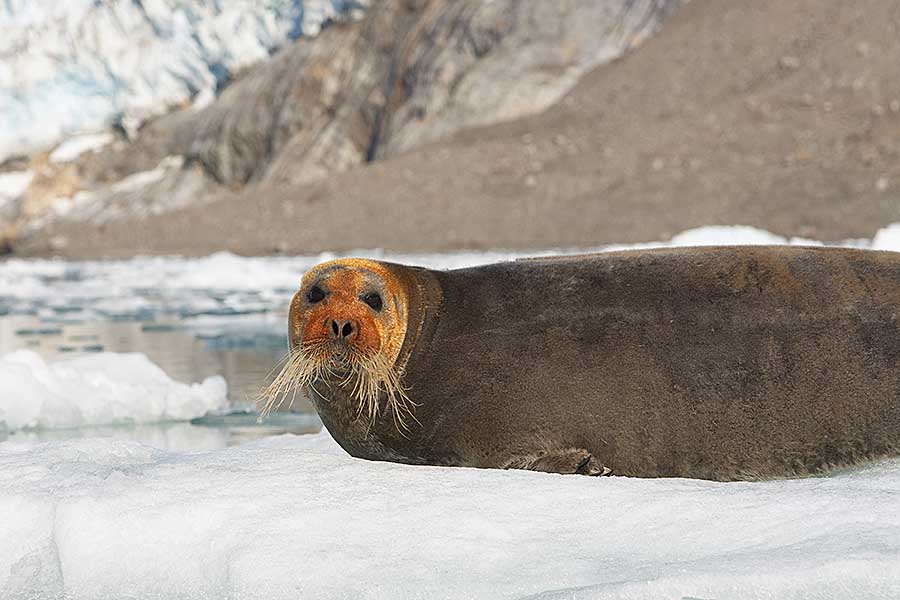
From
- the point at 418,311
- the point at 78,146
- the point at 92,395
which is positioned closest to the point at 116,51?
the point at 78,146

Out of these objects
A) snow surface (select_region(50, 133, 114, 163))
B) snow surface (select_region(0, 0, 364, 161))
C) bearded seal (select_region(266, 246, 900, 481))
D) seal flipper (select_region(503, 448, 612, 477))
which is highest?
snow surface (select_region(0, 0, 364, 161))

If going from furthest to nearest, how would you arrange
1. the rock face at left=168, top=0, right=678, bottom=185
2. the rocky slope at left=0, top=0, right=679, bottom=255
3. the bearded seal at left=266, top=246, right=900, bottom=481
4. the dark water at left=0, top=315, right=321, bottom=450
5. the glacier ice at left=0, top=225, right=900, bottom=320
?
the rocky slope at left=0, top=0, right=679, bottom=255 → the rock face at left=168, top=0, right=678, bottom=185 → the glacier ice at left=0, top=225, right=900, bottom=320 → the dark water at left=0, top=315, right=321, bottom=450 → the bearded seal at left=266, top=246, right=900, bottom=481

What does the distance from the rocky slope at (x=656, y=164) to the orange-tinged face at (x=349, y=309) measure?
22.2m

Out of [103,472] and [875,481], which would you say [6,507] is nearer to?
[103,472]

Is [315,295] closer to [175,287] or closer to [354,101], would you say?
[175,287]

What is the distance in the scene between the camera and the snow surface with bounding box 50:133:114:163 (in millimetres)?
47438

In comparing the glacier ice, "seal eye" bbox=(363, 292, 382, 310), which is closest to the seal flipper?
"seal eye" bbox=(363, 292, 382, 310)

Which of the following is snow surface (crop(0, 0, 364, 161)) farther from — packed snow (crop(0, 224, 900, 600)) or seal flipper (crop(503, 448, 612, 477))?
packed snow (crop(0, 224, 900, 600))

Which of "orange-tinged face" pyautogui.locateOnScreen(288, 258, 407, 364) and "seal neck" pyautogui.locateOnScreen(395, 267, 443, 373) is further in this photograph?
"seal neck" pyautogui.locateOnScreen(395, 267, 443, 373)

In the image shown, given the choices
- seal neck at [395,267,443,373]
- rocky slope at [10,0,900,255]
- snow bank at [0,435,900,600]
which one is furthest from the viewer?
rocky slope at [10,0,900,255]

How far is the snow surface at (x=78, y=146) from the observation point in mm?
47438

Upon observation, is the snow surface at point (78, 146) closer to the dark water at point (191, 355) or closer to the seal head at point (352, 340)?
the dark water at point (191, 355)

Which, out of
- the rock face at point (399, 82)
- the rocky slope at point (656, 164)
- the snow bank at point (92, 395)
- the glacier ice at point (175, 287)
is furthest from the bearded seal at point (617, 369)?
the rock face at point (399, 82)

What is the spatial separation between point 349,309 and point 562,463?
2.59 ft
